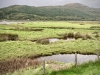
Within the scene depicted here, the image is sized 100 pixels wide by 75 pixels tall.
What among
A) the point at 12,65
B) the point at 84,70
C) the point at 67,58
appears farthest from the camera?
the point at 67,58

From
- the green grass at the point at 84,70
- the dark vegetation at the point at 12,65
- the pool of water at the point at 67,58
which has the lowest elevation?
the pool of water at the point at 67,58

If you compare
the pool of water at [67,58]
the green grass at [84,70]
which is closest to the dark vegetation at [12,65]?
the pool of water at [67,58]

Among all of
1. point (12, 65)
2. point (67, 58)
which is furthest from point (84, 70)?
point (67, 58)

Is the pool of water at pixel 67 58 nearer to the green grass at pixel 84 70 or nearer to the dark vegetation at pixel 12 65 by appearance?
the dark vegetation at pixel 12 65

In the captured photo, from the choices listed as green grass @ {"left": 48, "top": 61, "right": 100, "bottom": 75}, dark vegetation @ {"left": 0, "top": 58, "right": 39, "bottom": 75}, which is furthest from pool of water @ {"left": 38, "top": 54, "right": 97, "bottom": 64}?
green grass @ {"left": 48, "top": 61, "right": 100, "bottom": 75}

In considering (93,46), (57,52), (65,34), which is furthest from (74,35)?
(57,52)

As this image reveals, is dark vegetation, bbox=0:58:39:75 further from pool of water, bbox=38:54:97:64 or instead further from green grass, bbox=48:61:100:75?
green grass, bbox=48:61:100:75

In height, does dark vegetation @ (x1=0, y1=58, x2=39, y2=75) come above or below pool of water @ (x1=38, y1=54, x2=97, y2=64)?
above

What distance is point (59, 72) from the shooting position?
19375 mm

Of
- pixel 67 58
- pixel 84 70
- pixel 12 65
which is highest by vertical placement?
pixel 84 70

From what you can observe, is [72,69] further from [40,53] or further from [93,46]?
[93,46]

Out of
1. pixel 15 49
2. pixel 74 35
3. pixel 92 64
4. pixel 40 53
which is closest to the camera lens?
pixel 92 64

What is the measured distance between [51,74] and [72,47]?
2509cm

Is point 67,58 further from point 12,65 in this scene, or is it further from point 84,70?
point 84,70
